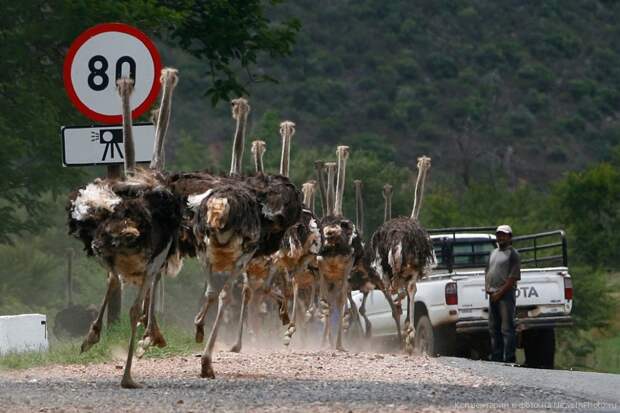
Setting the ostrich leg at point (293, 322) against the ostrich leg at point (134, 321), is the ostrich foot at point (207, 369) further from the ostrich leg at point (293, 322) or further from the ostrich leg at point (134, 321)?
the ostrich leg at point (293, 322)

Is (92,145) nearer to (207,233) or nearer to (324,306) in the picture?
(207,233)

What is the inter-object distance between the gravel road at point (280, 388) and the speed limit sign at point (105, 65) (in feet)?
7.96

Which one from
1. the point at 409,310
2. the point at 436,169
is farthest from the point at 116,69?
the point at 436,169

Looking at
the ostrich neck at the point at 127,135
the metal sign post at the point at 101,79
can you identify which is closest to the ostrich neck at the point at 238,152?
the metal sign post at the point at 101,79

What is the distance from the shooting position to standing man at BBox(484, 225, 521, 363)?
19000 millimetres

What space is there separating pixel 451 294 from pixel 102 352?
6149 mm

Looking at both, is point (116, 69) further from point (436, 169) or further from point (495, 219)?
point (436, 169)

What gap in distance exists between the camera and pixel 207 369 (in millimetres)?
12508

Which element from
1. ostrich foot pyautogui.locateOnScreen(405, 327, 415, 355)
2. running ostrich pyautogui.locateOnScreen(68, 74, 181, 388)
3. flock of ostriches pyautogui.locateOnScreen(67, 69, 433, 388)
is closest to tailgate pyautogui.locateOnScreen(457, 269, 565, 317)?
ostrich foot pyautogui.locateOnScreen(405, 327, 415, 355)

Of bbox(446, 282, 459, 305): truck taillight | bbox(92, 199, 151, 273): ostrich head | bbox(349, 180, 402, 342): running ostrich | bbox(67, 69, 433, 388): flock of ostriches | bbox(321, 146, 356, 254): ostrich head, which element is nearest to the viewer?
bbox(92, 199, 151, 273): ostrich head

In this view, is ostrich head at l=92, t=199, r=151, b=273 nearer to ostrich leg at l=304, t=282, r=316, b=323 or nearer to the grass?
the grass

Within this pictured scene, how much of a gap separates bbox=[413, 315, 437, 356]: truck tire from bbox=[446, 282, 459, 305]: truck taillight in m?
0.55

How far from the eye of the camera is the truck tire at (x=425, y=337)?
20234 mm

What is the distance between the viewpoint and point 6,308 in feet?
109
